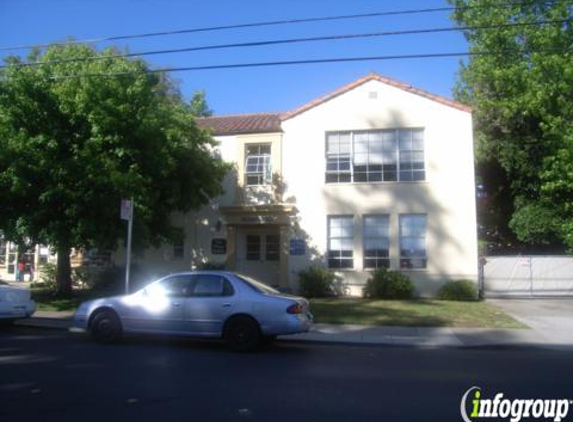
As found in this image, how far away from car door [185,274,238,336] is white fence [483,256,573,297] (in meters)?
12.8

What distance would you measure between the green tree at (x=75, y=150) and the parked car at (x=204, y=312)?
520 centimetres

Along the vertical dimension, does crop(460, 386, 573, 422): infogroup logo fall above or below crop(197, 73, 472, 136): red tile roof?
below

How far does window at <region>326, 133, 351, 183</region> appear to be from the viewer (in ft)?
66.1

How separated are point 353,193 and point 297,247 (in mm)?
2974

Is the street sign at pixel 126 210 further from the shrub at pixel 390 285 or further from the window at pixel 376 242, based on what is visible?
Answer: the window at pixel 376 242

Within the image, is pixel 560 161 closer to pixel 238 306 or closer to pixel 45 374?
pixel 238 306

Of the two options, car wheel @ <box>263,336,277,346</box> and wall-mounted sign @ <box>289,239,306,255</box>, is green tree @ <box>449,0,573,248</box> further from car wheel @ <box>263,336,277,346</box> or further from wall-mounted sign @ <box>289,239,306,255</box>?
car wheel @ <box>263,336,277,346</box>

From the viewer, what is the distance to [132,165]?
51.4 ft

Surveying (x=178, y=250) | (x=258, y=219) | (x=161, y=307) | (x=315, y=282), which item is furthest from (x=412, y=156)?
(x=161, y=307)

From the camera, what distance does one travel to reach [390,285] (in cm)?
1842

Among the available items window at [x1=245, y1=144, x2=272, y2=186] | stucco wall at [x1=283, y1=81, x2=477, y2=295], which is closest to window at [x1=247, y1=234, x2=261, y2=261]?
stucco wall at [x1=283, y1=81, x2=477, y2=295]

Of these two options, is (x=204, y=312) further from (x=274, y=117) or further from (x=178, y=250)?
(x=274, y=117)

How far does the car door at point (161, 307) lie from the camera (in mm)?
9906

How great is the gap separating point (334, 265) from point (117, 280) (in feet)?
27.0
